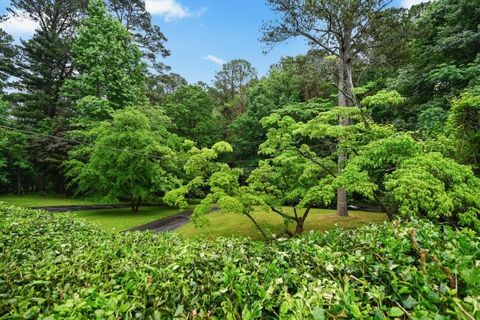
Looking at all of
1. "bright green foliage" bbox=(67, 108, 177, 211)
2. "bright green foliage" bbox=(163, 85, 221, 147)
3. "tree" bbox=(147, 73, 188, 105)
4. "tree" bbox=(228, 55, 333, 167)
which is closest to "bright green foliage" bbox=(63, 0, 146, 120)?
"bright green foliage" bbox=(67, 108, 177, 211)

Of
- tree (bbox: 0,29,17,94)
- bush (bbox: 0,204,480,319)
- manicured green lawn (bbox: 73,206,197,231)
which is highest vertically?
tree (bbox: 0,29,17,94)

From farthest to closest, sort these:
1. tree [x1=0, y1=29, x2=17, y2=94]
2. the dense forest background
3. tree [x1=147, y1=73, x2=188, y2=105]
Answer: tree [x1=147, y1=73, x2=188, y2=105]
tree [x1=0, y1=29, x2=17, y2=94]
the dense forest background

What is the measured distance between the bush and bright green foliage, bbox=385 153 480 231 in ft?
9.20

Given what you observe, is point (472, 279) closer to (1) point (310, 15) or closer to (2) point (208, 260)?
(2) point (208, 260)

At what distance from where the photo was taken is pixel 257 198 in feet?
24.7

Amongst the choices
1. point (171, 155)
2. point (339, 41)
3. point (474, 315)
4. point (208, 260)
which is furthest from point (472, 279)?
point (171, 155)

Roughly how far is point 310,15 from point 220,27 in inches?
148

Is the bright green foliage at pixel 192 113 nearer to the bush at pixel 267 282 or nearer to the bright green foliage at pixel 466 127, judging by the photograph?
the bright green foliage at pixel 466 127

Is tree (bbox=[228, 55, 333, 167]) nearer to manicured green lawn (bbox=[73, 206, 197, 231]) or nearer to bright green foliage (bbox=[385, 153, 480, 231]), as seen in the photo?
manicured green lawn (bbox=[73, 206, 197, 231])

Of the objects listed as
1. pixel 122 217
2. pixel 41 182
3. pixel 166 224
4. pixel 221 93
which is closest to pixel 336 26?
pixel 166 224

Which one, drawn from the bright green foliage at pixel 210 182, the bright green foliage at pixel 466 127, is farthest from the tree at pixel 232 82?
the bright green foliage at pixel 466 127

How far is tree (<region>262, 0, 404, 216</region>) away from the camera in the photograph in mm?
10562

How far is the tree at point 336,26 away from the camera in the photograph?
34.7ft

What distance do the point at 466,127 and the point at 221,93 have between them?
24.6 metres
